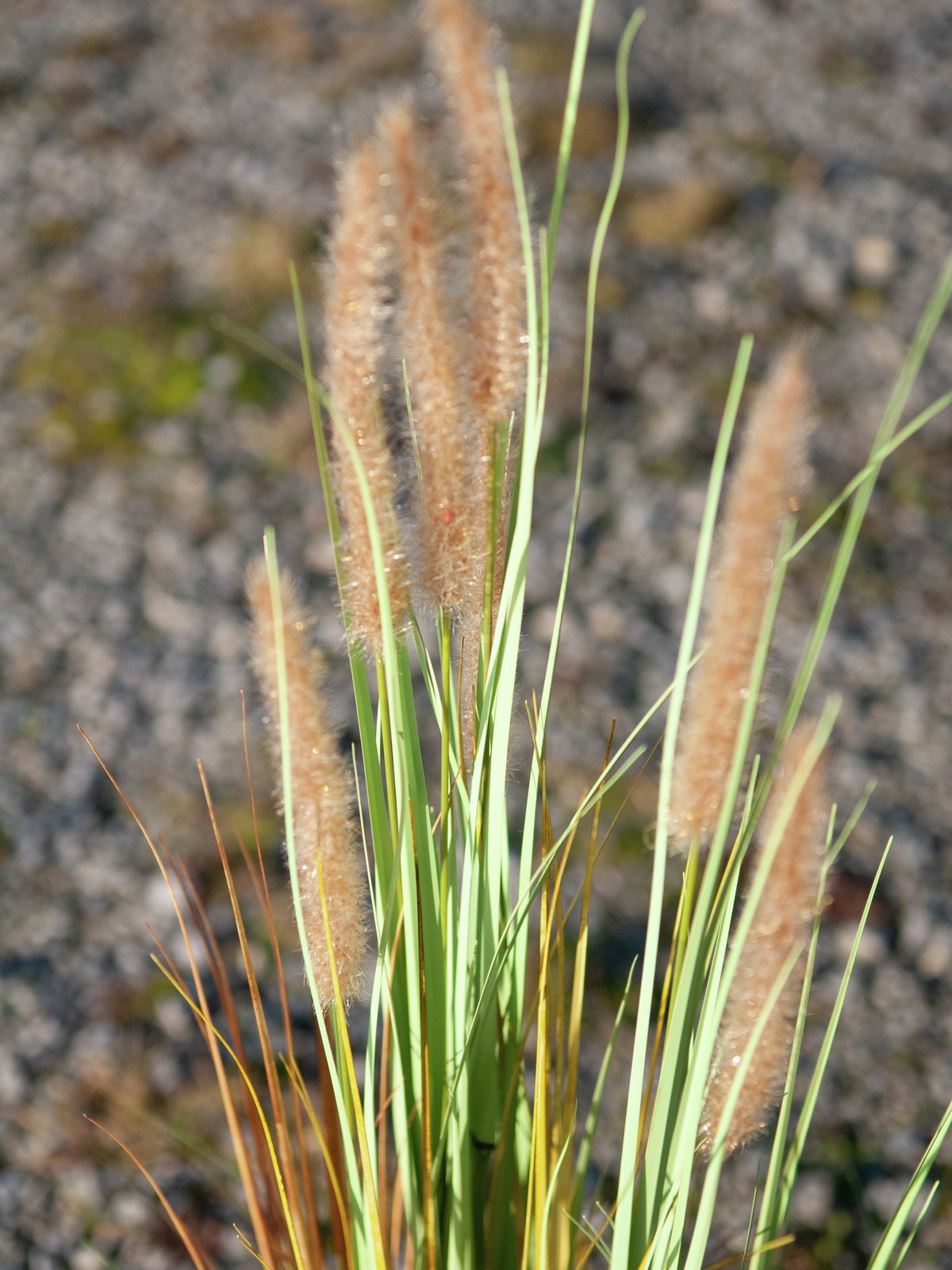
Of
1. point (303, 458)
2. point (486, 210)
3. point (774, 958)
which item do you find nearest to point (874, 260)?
point (303, 458)

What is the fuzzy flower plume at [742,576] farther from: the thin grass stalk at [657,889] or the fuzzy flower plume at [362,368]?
the fuzzy flower plume at [362,368]

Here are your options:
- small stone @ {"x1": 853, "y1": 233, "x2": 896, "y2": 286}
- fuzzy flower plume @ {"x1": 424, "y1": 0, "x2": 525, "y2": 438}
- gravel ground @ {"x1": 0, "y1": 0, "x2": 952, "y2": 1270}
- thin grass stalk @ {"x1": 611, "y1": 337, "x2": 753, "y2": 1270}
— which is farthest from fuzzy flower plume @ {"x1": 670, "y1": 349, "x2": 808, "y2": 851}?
small stone @ {"x1": 853, "y1": 233, "x2": 896, "y2": 286}

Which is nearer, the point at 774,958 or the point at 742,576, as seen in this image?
the point at 742,576

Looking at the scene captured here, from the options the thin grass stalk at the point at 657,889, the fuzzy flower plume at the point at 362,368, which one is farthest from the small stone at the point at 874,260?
the fuzzy flower plume at the point at 362,368

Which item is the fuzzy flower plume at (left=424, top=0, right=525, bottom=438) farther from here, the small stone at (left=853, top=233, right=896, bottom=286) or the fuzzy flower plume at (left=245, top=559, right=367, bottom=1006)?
the small stone at (left=853, top=233, right=896, bottom=286)

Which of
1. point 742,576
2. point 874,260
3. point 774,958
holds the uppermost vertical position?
point 742,576

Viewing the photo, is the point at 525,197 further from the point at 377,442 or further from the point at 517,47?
the point at 517,47

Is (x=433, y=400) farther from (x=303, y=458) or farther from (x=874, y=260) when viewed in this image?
(x=874, y=260)
